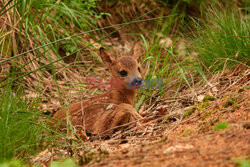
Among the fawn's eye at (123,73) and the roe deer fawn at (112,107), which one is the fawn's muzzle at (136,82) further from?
the fawn's eye at (123,73)

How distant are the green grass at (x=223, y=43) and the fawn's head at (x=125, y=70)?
1.09 meters

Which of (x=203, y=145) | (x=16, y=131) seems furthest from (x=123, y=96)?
(x=203, y=145)

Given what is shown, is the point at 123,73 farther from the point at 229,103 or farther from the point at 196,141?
the point at 196,141

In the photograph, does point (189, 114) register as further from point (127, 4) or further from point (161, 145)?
point (127, 4)

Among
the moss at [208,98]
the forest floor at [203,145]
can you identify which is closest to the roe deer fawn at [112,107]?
the forest floor at [203,145]

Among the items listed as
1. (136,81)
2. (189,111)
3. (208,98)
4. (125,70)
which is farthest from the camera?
(125,70)

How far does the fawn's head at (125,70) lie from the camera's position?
15.1 ft

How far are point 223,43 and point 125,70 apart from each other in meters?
1.57

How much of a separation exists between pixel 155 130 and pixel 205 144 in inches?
60.2

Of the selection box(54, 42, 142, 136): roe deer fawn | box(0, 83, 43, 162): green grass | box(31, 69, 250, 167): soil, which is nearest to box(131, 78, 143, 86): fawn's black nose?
box(54, 42, 142, 136): roe deer fawn

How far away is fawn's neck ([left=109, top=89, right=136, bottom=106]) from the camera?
458 cm

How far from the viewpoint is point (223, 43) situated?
482 centimetres

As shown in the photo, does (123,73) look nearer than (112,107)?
No

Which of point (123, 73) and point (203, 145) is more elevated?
point (203, 145)
